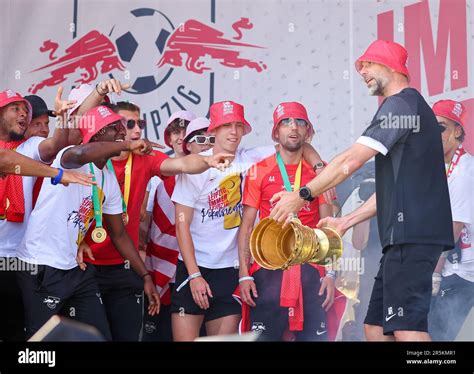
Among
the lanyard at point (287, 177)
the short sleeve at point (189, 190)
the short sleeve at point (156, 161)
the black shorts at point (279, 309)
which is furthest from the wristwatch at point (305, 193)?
the short sleeve at point (156, 161)

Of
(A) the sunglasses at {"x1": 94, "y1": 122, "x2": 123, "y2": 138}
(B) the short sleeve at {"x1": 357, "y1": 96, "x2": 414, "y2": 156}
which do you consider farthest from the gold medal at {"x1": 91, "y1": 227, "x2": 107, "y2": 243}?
(B) the short sleeve at {"x1": 357, "y1": 96, "x2": 414, "y2": 156}

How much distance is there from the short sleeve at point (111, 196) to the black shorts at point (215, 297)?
53 centimetres

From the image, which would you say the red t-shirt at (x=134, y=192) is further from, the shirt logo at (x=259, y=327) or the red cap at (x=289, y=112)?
the shirt logo at (x=259, y=327)

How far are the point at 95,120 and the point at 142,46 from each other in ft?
2.58

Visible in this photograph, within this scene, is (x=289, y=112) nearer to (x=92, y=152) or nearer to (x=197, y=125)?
(x=197, y=125)

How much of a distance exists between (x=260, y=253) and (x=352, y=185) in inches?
36.4

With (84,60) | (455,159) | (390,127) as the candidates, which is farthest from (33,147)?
(455,159)

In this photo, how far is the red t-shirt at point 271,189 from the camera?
5730mm

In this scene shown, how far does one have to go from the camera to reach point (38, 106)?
19.2 ft

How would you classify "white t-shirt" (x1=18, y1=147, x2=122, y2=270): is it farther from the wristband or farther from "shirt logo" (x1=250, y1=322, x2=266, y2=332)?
"shirt logo" (x1=250, y1=322, x2=266, y2=332)
